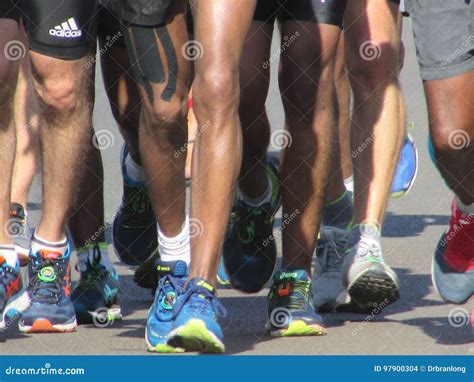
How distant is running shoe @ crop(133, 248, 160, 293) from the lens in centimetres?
736

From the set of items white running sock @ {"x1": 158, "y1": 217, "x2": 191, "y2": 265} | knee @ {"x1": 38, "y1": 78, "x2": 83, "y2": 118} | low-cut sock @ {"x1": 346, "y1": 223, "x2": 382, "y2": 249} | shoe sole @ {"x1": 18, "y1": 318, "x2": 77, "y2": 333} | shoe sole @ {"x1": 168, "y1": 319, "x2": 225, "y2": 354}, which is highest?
knee @ {"x1": 38, "y1": 78, "x2": 83, "y2": 118}

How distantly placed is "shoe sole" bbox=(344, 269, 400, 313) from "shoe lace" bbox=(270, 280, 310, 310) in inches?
8.5

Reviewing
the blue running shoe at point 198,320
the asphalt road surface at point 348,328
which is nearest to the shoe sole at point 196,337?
the blue running shoe at point 198,320

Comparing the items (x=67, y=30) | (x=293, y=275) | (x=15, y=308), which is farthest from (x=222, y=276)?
(x=67, y=30)

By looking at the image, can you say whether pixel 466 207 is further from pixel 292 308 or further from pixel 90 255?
pixel 90 255

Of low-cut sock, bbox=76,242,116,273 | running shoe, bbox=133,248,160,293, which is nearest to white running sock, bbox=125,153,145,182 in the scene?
running shoe, bbox=133,248,160,293

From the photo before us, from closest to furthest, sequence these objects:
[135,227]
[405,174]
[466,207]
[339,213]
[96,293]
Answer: [466,207]
[96,293]
[339,213]
[135,227]
[405,174]

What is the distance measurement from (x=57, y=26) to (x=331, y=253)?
169cm

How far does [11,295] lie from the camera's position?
660 centimetres

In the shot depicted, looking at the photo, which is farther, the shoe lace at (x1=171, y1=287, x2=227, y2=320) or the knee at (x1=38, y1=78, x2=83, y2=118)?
the knee at (x1=38, y1=78, x2=83, y2=118)

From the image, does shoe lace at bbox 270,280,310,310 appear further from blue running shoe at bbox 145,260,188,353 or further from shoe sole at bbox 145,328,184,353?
shoe sole at bbox 145,328,184,353

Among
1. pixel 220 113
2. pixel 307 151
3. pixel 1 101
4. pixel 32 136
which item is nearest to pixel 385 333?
pixel 307 151

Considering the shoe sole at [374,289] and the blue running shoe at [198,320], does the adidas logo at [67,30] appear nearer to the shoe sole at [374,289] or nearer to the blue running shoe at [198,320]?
the blue running shoe at [198,320]

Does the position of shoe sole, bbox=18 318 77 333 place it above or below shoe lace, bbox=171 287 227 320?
below
